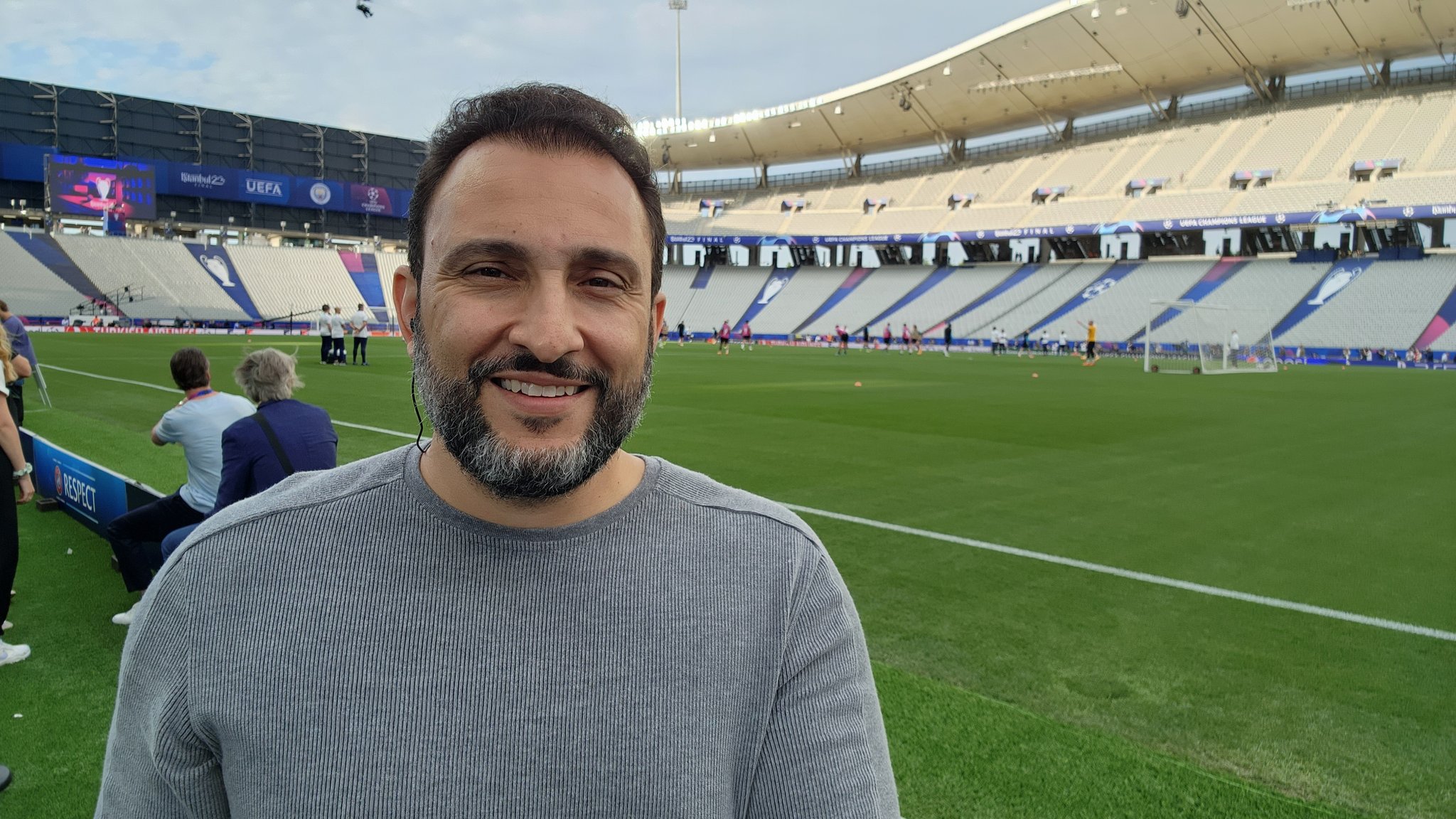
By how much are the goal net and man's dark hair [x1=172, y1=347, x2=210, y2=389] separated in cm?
2688

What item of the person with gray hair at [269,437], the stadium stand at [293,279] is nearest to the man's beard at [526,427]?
the person with gray hair at [269,437]

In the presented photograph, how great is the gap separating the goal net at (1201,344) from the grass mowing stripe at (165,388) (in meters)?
23.3

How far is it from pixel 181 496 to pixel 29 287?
5755cm

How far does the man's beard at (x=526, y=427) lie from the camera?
50.1 inches

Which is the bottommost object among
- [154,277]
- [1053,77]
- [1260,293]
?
[1260,293]

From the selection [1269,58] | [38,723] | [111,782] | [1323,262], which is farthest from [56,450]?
[1269,58]

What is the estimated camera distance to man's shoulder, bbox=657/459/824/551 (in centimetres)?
135

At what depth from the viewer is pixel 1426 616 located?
16.6ft

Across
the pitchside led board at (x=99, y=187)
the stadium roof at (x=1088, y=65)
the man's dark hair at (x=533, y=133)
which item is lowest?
the man's dark hair at (x=533, y=133)

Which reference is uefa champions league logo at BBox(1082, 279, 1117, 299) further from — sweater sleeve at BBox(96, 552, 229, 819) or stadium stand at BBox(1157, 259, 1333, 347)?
sweater sleeve at BBox(96, 552, 229, 819)

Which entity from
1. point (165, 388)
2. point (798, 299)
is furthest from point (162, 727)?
point (798, 299)

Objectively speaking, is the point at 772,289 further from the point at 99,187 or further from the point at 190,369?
the point at 190,369

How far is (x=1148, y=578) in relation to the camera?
18.7ft

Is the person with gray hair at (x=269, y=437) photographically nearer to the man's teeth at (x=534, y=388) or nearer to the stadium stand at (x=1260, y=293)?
the man's teeth at (x=534, y=388)
